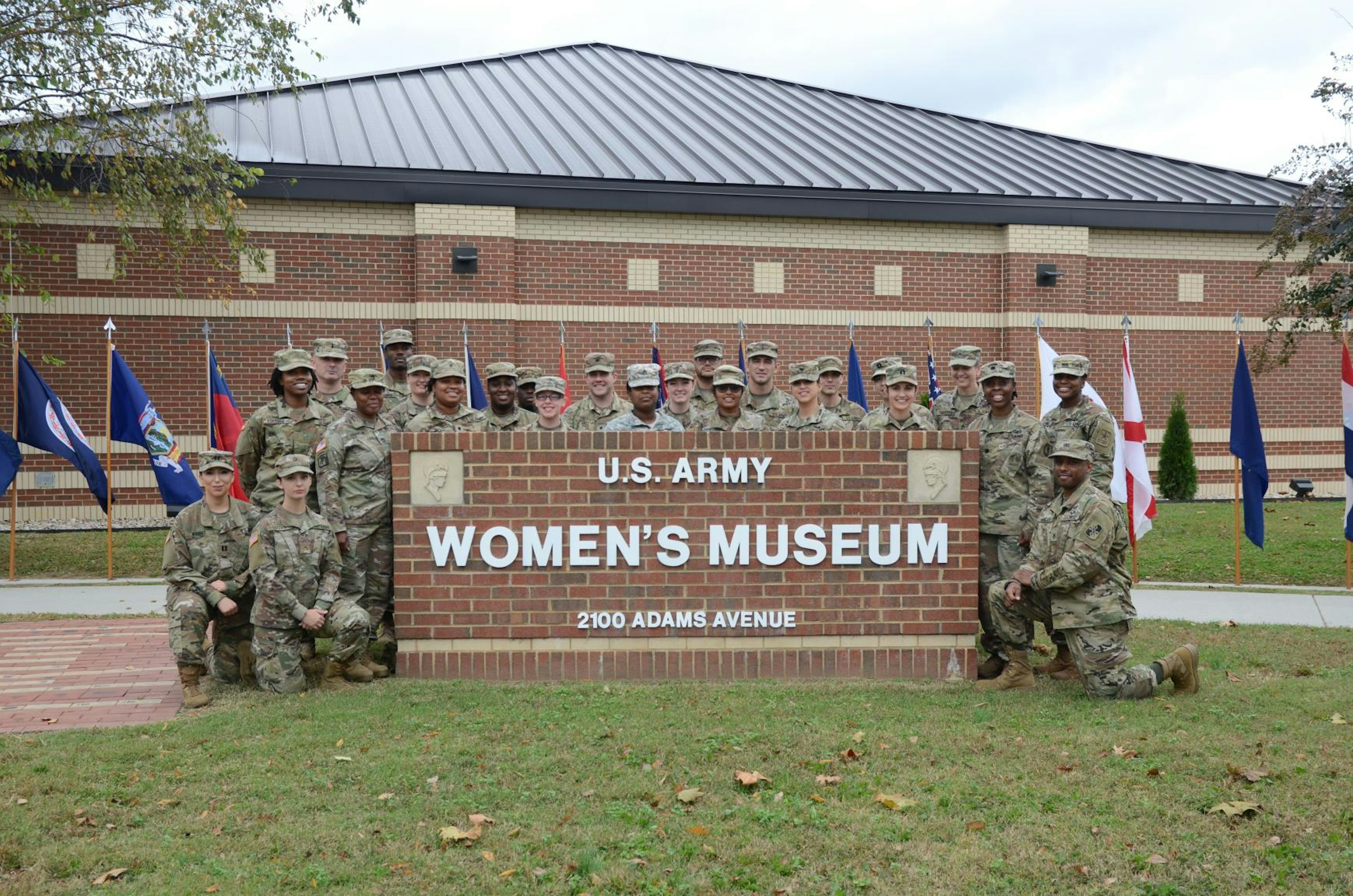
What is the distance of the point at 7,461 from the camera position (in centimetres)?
1026

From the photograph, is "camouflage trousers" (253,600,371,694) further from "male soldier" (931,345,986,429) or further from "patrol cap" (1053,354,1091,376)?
"patrol cap" (1053,354,1091,376)

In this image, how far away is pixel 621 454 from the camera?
6.70m

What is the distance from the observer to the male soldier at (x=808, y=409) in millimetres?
7832

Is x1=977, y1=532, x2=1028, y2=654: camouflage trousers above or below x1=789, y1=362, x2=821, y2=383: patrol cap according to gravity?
below

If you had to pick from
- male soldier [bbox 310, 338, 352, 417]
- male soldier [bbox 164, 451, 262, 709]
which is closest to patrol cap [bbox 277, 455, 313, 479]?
male soldier [bbox 164, 451, 262, 709]

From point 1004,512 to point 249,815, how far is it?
4.81m

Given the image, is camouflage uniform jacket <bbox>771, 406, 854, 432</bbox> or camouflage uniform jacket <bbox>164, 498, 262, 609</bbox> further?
camouflage uniform jacket <bbox>771, 406, 854, 432</bbox>

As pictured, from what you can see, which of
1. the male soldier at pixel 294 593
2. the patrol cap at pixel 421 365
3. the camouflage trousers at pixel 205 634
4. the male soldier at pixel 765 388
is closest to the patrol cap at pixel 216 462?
the male soldier at pixel 294 593

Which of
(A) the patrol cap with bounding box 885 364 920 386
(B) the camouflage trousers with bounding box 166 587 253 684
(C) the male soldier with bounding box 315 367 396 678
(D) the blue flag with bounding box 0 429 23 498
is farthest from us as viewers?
(D) the blue flag with bounding box 0 429 23 498

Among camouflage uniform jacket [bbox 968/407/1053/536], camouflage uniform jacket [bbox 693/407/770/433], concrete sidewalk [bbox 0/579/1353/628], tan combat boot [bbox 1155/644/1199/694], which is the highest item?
camouflage uniform jacket [bbox 693/407/770/433]

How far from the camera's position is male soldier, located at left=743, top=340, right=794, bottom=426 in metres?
8.20

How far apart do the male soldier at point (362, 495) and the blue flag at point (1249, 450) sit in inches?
298

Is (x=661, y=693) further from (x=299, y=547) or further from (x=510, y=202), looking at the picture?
(x=510, y=202)

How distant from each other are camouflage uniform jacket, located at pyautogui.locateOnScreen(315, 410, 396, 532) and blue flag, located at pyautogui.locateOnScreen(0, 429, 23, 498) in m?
4.94
